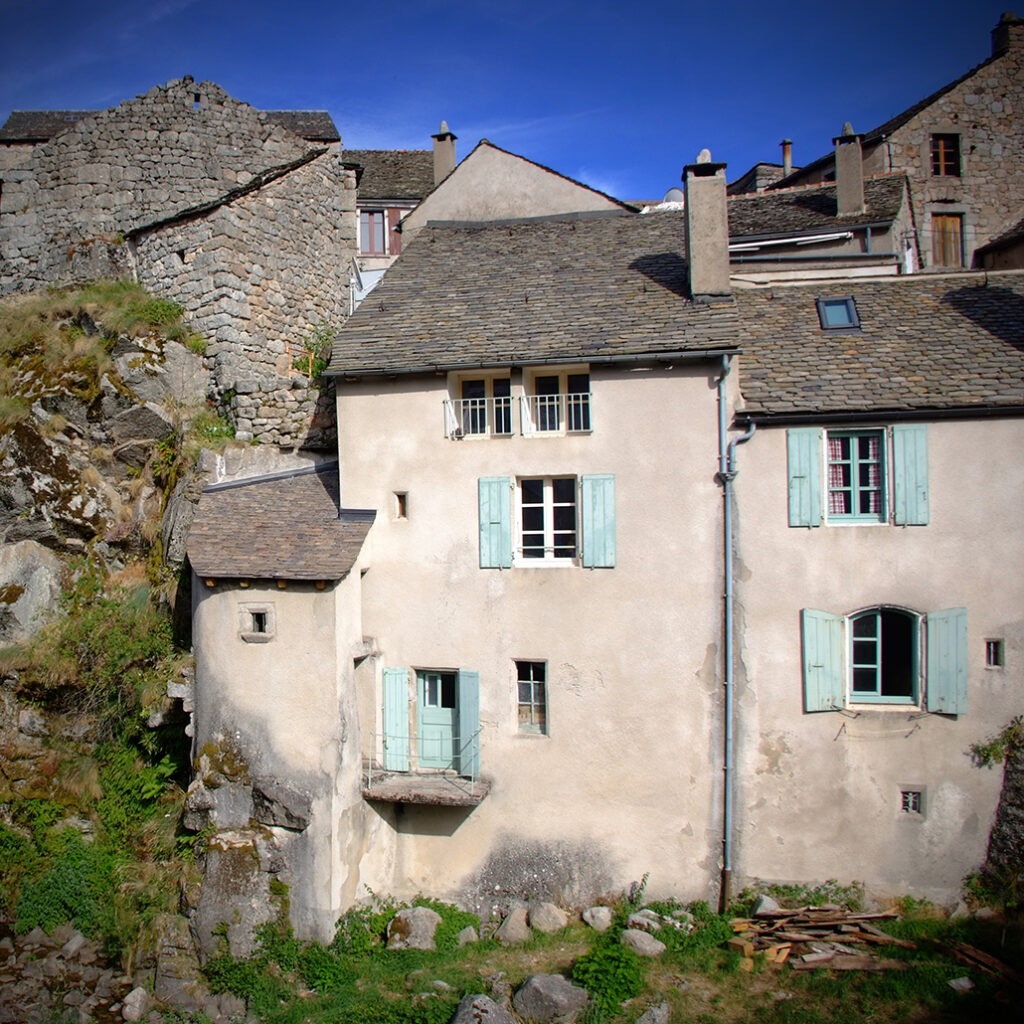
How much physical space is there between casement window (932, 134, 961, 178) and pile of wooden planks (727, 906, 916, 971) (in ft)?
69.0

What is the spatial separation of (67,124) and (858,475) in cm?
1974

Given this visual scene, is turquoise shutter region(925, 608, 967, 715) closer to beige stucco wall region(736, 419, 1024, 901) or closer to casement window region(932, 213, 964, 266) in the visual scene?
beige stucco wall region(736, 419, 1024, 901)

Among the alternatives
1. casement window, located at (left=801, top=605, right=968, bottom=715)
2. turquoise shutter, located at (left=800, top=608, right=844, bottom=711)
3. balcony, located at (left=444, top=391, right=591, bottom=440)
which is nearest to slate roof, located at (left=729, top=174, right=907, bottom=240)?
balcony, located at (left=444, top=391, right=591, bottom=440)

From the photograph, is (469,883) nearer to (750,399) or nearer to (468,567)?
(468,567)

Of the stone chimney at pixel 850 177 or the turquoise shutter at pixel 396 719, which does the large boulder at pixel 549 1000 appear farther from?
the stone chimney at pixel 850 177

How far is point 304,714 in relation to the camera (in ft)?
36.1

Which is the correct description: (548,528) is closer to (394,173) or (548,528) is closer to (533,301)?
(533,301)

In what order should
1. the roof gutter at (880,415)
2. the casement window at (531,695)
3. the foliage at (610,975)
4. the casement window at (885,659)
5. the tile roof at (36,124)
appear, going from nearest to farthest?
the foliage at (610,975)
the roof gutter at (880,415)
the casement window at (885,659)
the casement window at (531,695)
the tile roof at (36,124)

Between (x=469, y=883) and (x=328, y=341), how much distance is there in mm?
11181

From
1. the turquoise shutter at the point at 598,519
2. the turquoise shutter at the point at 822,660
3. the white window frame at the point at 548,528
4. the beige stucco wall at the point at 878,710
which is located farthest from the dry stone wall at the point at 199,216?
the turquoise shutter at the point at 822,660

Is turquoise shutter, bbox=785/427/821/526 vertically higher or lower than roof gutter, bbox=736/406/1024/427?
lower

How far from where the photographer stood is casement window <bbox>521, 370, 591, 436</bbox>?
11891 mm

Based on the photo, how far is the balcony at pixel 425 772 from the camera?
37.3ft

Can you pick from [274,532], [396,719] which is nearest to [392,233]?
[274,532]
